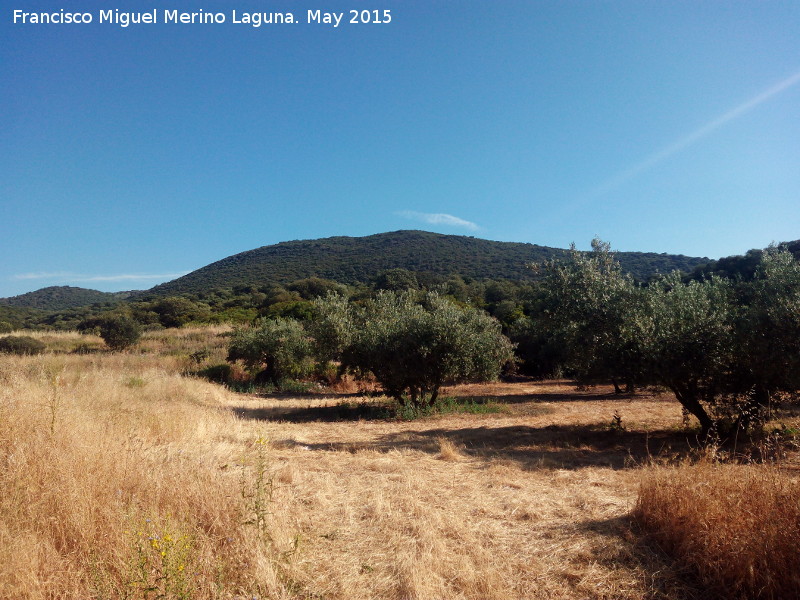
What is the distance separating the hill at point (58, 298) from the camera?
85369mm

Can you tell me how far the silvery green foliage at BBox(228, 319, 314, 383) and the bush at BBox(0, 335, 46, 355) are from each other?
10.5 m

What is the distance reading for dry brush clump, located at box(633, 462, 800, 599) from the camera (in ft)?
10.8

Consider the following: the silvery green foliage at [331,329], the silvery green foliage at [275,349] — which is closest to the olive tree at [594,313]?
the silvery green foliage at [331,329]

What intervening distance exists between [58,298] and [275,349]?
298 feet

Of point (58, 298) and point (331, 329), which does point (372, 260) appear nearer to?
point (58, 298)

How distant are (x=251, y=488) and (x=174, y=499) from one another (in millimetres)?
815

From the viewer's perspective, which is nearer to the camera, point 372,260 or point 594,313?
point 594,313

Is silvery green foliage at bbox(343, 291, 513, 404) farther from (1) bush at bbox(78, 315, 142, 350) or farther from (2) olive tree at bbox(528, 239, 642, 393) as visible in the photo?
(1) bush at bbox(78, 315, 142, 350)

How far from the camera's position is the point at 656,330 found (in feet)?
33.7

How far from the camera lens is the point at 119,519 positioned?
12.7 feet

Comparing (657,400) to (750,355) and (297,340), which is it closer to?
(750,355)

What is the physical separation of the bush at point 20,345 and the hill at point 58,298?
67.3m

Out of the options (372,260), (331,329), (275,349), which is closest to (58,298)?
(372,260)

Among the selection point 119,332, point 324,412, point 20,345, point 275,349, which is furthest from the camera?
point 119,332
